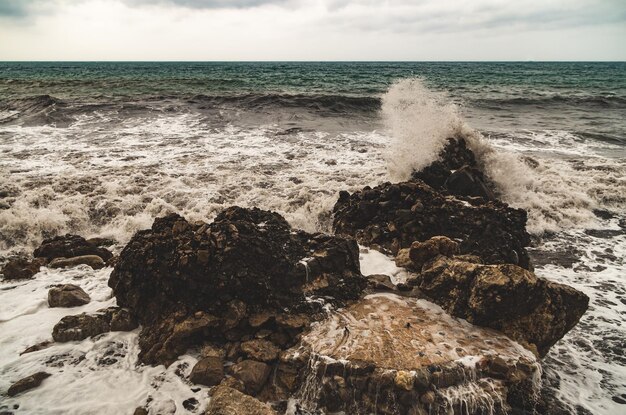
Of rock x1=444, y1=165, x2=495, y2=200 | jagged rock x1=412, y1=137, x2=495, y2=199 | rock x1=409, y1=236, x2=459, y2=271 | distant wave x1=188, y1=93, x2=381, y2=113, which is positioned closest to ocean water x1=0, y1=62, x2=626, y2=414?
jagged rock x1=412, y1=137, x2=495, y2=199

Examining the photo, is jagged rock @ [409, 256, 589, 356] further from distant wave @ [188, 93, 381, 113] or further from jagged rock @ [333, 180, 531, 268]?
distant wave @ [188, 93, 381, 113]

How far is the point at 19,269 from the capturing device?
517cm

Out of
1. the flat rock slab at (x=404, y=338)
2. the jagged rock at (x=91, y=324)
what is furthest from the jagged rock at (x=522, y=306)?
the jagged rock at (x=91, y=324)

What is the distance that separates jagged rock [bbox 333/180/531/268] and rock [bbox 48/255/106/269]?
3723mm

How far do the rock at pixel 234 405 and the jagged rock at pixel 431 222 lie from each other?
3459 mm

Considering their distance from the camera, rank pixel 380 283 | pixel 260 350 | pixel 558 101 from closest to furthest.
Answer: pixel 260 350, pixel 380 283, pixel 558 101

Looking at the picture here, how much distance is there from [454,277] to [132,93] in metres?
26.5

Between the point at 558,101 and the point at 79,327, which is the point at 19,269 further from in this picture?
the point at 558,101

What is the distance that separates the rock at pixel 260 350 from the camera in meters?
3.62

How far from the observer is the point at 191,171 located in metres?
9.96

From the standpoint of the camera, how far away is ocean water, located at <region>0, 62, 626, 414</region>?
12.5ft

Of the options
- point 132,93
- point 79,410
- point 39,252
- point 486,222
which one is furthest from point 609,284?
point 132,93

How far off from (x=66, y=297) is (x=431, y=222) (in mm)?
4993

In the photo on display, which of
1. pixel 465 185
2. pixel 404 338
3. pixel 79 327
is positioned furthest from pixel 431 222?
pixel 79 327
